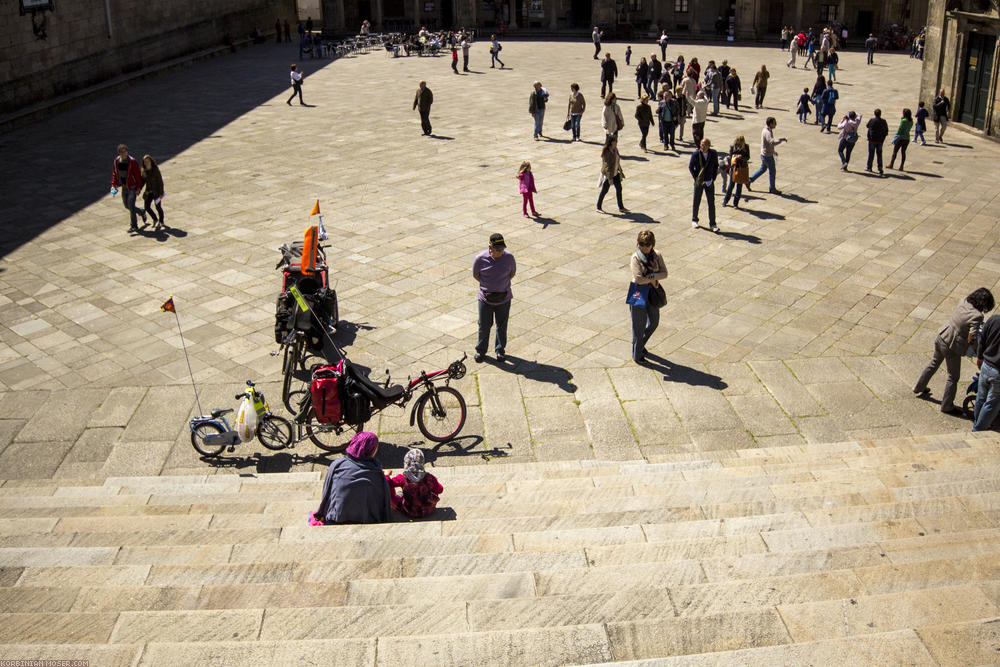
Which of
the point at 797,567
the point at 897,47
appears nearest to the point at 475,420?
the point at 797,567

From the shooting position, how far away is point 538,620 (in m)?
3.96

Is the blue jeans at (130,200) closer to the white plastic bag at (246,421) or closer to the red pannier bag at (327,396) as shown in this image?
the white plastic bag at (246,421)

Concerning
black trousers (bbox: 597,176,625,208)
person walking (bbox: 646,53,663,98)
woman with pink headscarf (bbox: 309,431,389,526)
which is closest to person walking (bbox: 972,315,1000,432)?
woman with pink headscarf (bbox: 309,431,389,526)

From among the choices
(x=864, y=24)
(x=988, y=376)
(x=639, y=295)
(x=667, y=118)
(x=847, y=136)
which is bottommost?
(x=988, y=376)

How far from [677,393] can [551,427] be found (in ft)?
4.71

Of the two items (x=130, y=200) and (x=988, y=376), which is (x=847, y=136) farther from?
(x=130, y=200)

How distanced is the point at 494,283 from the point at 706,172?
5611 mm

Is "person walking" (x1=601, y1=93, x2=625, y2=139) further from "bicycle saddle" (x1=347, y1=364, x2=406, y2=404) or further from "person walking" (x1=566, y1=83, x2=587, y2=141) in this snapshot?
"bicycle saddle" (x1=347, y1=364, x2=406, y2=404)

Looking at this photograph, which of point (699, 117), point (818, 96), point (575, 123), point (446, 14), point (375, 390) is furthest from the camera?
point (446, 14)

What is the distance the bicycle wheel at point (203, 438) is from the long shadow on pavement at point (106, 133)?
7.79m

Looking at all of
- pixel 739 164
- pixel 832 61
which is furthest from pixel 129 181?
pixel 832 61

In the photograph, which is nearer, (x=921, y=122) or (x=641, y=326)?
(x=641, y=326)

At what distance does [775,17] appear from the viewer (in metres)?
Answer: 43.2

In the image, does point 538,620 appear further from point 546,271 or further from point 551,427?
point 546,271
